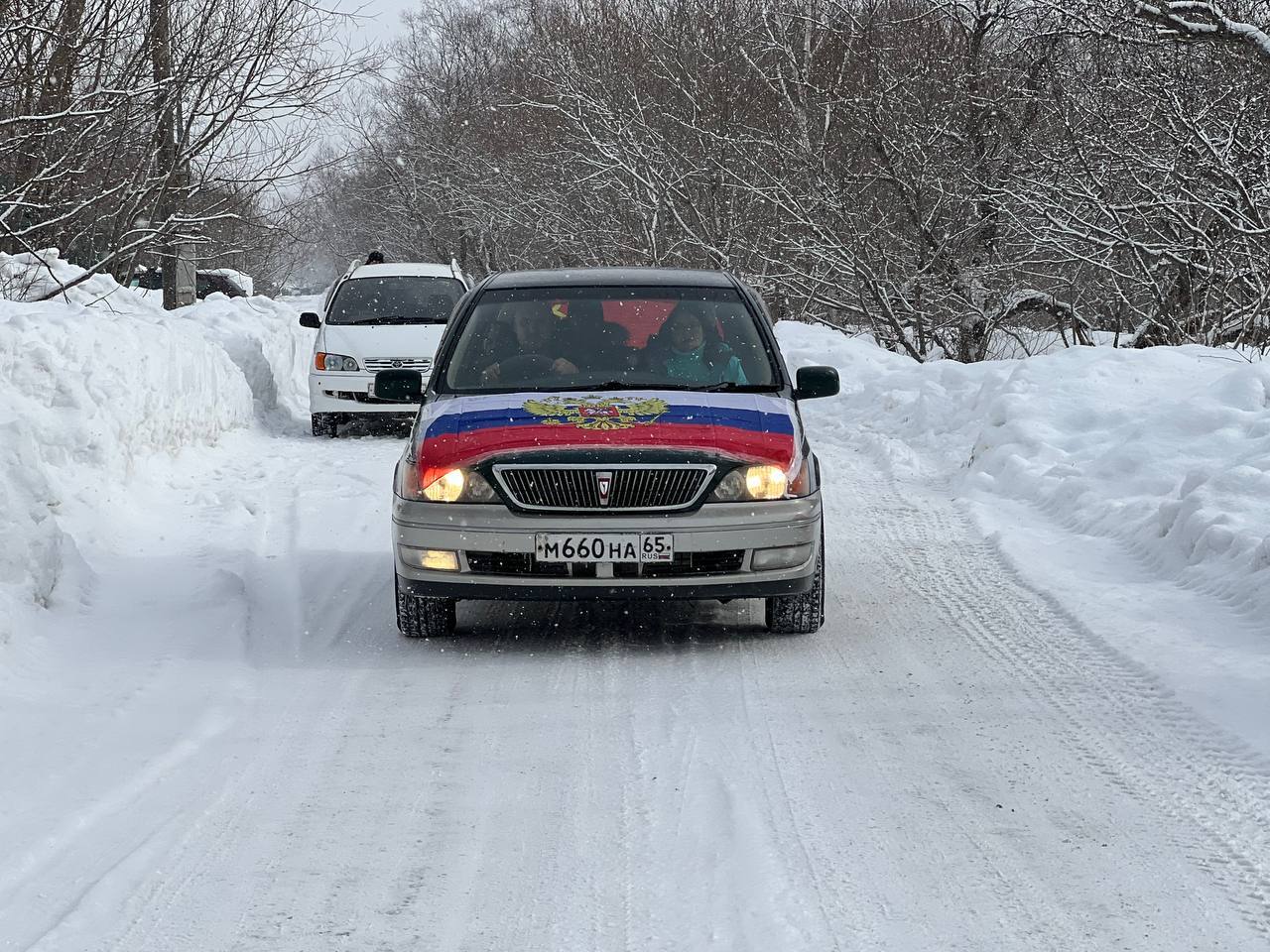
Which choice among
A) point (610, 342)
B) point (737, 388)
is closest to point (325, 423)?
point (610, 342)

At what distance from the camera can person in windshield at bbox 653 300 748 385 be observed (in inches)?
295

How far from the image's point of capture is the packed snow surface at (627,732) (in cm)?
385

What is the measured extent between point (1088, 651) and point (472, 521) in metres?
2.59

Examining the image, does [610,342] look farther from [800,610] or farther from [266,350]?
[266,350]

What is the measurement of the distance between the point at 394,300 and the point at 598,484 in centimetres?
1150

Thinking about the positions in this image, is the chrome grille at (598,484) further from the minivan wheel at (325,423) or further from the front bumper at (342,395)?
the minivan wheel at (325,423)

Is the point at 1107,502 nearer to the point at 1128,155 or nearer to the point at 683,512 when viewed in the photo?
the point at 683,512

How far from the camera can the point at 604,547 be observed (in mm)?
6535

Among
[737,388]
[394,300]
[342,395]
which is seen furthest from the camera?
[394,300]

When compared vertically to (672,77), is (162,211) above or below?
below

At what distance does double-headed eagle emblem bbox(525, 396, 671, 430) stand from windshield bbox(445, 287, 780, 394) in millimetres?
268

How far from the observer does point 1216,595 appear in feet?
25.1

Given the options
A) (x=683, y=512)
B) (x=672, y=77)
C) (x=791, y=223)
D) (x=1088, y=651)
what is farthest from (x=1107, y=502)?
(x=672, y=77)

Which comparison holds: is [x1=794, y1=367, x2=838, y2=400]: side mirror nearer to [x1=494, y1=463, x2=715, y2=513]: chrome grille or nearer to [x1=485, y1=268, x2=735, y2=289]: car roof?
[x1=485, y1=268, x2=735, y2=289]: car roof
